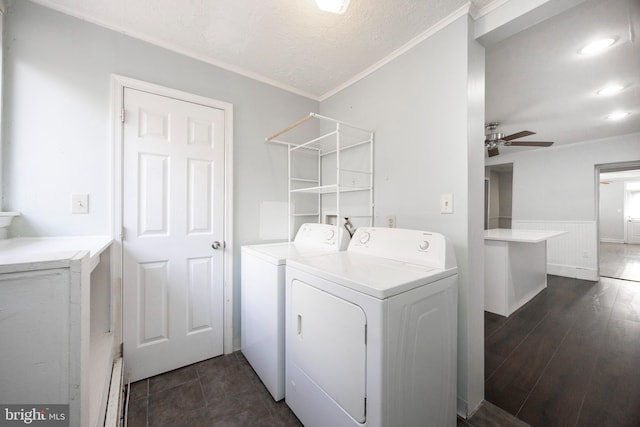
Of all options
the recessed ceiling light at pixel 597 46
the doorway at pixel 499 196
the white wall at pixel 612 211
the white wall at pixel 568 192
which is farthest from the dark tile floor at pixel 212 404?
the white wall at pixel 612 211

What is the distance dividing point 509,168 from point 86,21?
702 centimetres

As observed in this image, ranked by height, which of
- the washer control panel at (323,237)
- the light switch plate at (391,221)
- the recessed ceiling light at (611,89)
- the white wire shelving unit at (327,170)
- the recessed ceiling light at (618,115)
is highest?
the recessed ceiling light at (618,115)

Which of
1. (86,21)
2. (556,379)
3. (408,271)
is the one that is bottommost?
(556,379)

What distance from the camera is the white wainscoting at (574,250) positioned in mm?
4023

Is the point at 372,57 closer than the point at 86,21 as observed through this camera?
No

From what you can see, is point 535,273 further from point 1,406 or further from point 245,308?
point 1,406

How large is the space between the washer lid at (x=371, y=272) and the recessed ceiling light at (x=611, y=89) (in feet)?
9.46

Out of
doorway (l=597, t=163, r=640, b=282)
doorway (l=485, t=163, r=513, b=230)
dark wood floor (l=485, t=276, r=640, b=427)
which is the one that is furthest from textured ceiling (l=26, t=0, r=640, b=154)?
doorway (l=597, t=163, r=640, b=282)

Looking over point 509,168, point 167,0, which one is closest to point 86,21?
point 167,0

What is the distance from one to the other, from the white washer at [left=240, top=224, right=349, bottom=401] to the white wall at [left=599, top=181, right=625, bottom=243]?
10643mm

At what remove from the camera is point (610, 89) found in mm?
2406

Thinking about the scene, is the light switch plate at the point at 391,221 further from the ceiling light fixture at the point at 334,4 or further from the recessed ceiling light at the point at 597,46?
the recessed ceiling light at the point at 597,46

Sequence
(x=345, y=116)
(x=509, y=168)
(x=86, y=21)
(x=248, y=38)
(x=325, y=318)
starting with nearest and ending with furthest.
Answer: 1. (x=325, y=318)
2. (x=86, y=21)
3. (x=248, y=38)
4. (x=345, y=116)
5. (x=509, y=168)

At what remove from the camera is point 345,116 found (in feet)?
7.39
